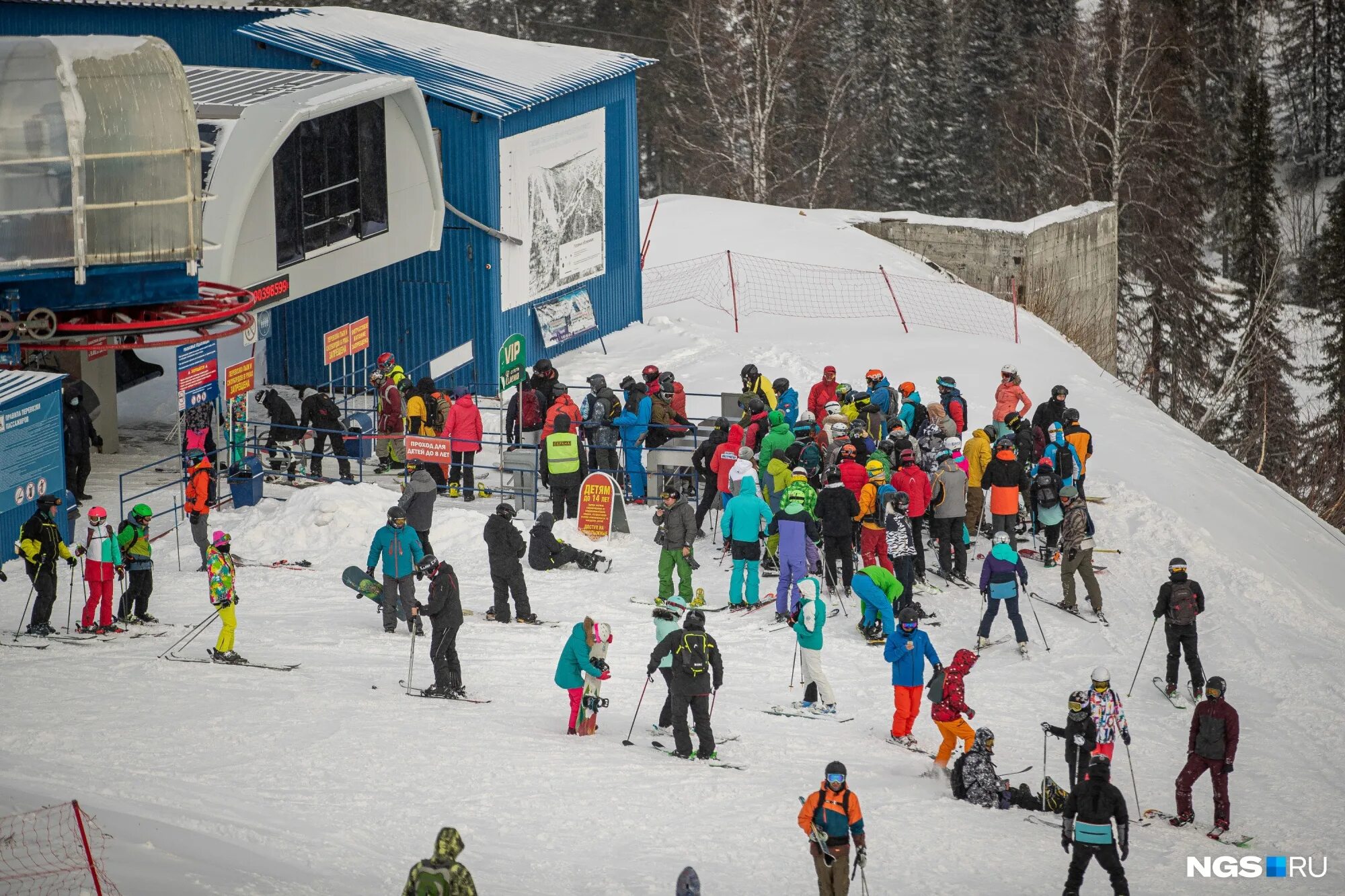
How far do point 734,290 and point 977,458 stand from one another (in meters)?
11.5

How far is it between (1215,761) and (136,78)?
1212 centimetres

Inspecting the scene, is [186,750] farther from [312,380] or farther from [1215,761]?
[312,380]

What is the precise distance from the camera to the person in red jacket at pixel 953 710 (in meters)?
14.0

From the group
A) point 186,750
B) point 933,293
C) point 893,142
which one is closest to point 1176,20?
point 893,142

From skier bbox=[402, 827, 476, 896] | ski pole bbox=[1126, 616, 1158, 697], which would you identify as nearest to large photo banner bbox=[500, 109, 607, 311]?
ski pole bbox=[1126, 616, 1158, 697]

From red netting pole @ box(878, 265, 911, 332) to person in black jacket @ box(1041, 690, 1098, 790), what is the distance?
15868 millimetres

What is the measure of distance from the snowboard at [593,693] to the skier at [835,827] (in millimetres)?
3221

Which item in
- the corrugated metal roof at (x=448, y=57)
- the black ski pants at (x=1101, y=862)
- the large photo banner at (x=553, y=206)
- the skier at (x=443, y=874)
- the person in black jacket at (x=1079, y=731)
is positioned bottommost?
the black ski pants at (x=1101, y=862)

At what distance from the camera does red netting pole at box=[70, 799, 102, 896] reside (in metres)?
10.0

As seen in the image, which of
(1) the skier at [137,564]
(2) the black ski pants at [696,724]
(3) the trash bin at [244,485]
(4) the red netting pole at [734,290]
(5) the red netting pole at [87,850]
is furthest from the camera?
(4) the red netting pole at [734,290]

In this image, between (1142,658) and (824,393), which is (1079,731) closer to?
(1142,658)

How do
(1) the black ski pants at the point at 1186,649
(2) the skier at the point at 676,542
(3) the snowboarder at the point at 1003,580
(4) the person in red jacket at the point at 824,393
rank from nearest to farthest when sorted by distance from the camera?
(1) the black ski pants at the point at 1186,649 < (3) the snowboarder at the point at 1003,580 < (2) the skier at the point at 676,542 < (4) the person in red jacket at the point at 824,393

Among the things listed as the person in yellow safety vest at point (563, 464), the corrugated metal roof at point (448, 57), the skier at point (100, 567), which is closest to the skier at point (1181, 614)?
the person in yellow safety vest at point (563, 464)

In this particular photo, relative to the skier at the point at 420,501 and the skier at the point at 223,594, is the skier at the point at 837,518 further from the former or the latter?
the skier at the point at 223,594
